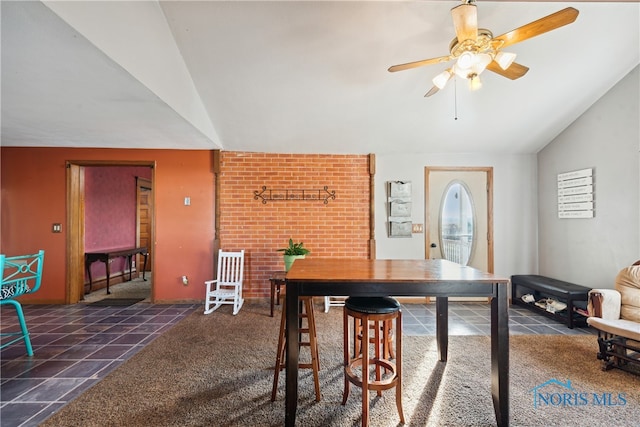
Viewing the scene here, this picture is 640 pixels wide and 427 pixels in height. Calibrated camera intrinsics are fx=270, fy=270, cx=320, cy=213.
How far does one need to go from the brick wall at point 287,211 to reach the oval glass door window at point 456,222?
1.19 m

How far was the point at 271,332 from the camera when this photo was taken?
293cm

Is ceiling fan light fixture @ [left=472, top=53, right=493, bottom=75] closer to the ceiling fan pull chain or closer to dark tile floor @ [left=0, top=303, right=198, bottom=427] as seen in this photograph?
the ceiling fan pull chain

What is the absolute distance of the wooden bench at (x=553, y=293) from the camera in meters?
3.07

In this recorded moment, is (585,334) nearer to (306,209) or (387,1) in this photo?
(306,209)

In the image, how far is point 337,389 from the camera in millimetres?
1953

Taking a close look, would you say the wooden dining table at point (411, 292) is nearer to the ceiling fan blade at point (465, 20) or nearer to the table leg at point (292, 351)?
the table leg at point (292, 351)

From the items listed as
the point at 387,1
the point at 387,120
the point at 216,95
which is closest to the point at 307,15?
the point at 387,1

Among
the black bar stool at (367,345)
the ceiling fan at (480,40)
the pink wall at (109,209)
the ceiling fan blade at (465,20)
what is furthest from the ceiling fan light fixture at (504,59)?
the pink wall at (109,209)

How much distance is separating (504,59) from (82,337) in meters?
4.45

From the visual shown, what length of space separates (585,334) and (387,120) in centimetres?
321

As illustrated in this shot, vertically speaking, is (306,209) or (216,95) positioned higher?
(216,95)

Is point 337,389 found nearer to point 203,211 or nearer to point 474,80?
point 474,80

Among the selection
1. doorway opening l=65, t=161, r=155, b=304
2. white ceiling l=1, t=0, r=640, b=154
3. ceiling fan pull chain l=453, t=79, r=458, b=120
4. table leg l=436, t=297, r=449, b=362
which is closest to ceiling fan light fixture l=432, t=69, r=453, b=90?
white ceiling l=1, t=0, r=640, b=154

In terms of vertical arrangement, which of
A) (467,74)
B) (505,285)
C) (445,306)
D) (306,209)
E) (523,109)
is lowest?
(445,306)
